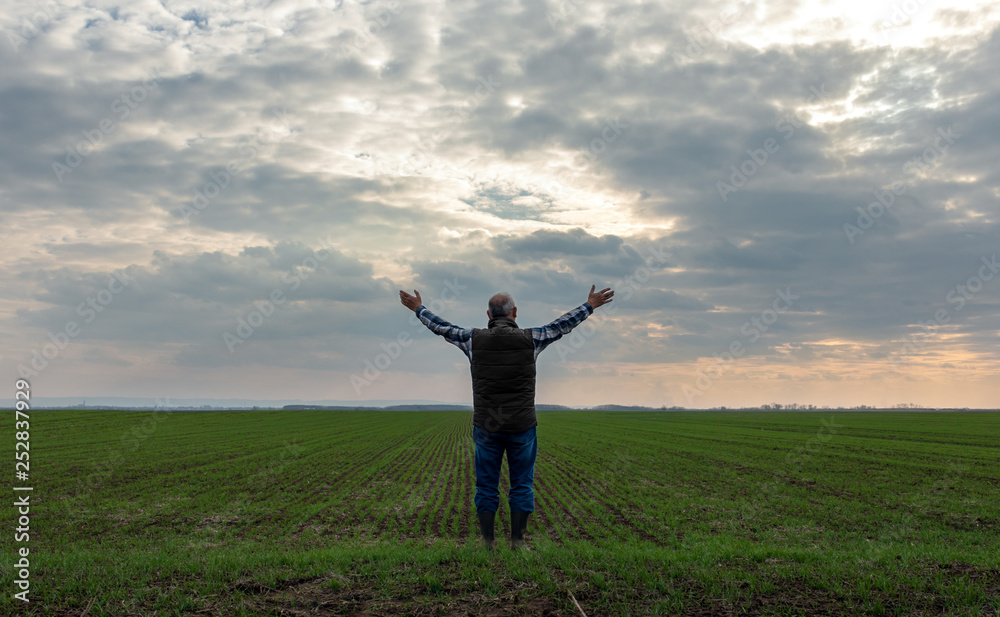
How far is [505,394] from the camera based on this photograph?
6148mm

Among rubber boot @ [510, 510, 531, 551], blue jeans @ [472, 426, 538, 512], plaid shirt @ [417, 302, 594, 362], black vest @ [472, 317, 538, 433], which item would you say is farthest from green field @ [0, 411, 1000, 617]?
plaid shirt @ [417, 302, 594, 362]

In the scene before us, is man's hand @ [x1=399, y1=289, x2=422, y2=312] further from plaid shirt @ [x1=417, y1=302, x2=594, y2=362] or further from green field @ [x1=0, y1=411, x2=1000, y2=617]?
green field @ [x1=0, y1=411, x2=1000, y2=617]

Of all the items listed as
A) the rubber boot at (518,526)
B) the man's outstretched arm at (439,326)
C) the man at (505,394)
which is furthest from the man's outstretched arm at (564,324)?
the rubber boot at (518,526)

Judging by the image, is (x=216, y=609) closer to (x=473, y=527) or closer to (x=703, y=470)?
(x=473, y=527)

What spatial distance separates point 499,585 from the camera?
5059 millimetres

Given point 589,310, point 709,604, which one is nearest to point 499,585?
point 709,604

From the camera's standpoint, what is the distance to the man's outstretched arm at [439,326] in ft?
21.6

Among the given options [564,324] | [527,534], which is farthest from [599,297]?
[527,534]

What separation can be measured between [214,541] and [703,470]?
18.1 m

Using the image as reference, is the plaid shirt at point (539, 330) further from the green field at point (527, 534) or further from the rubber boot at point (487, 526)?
the green field at point (527, 534)

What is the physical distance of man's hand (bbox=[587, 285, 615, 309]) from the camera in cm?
675

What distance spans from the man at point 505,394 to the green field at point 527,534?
22.1 inches

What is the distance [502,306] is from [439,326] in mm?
854

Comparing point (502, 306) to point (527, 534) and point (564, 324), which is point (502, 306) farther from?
point (527, 534)
